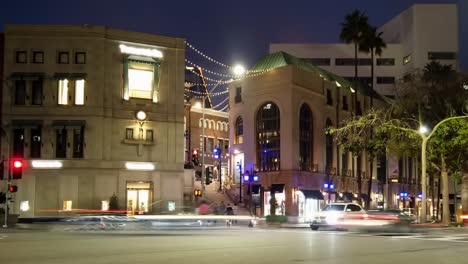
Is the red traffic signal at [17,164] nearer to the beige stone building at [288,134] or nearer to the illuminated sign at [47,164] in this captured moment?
the illuminated sign at [47,164]

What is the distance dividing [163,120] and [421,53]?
69234 millimetres

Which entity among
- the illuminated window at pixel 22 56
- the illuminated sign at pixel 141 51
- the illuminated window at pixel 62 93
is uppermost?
the illuminated sign at pixel 141 51

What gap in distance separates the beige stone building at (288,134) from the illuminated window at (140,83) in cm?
1683

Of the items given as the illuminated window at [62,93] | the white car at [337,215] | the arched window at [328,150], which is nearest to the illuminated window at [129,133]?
A: the illuminated window at [62,93]

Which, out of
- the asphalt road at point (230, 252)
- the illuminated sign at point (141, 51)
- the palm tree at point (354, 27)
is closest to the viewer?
the asphalt road at point (230, 252)

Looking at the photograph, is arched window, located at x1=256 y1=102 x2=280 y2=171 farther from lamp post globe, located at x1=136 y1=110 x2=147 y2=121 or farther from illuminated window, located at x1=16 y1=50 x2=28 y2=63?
illuminated window, located at x1=16 y1=50 x2=28 y2=63

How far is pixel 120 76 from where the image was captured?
4769 centimetres

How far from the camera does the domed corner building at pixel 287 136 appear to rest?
62.6m

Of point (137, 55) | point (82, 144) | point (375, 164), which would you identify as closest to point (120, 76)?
point (137, 55)

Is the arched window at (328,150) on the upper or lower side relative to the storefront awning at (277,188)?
upper

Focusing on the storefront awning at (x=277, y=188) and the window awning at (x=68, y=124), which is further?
the storefront awning at (x=277, y=188)

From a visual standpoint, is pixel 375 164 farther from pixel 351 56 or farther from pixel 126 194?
pixel 126 194

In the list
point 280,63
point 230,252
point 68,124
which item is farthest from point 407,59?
point 230,252

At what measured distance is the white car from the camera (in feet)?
118
